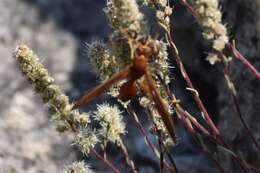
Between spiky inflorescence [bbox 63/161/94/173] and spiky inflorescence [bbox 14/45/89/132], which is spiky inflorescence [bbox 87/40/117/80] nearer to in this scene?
spiky inflorescence [bbox 14/45/89/132]

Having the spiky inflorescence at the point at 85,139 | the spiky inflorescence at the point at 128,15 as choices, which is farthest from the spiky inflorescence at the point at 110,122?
the spiky inflorescence at the point at 128,15

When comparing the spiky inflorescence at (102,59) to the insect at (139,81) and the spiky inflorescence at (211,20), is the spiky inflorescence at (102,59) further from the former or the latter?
the spiky inflorescence at (211,20)

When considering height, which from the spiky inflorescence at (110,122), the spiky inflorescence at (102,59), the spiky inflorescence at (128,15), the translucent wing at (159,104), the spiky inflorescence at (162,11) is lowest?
the translucent wing at (159,104)

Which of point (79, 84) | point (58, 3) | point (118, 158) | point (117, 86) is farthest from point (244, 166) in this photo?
point (58, 3)

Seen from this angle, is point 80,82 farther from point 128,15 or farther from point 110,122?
point 128,15

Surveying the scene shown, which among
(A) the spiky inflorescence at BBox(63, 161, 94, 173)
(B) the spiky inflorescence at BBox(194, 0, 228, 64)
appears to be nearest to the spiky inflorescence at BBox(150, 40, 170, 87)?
(B) the spiky inflorescence at BBox(194, 0, 228, 64)

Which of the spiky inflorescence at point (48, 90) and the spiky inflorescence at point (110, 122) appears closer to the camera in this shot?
the spiky inflorescence at point (48, 90)

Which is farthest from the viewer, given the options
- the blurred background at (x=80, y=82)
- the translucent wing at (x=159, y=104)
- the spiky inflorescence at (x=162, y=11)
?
the blurred background at (x=80, y=82)

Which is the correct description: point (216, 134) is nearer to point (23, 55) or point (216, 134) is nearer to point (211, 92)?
point (23, 55)
